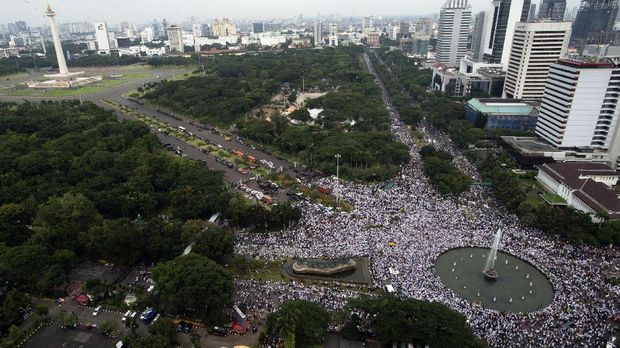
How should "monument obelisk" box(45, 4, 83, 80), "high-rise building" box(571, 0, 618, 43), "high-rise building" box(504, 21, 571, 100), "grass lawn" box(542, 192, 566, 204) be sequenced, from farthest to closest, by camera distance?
"high-rise building" box(571, 0, 618, 43), "monument obelisk" box(45, 4, 83, 80), "high-rise building" box(504, 21, 571, 100), "grass lawn" box(542, 192, 566, 204)

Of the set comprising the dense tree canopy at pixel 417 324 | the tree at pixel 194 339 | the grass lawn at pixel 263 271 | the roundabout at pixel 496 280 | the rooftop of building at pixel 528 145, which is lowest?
the roundabout at pixel 496 280

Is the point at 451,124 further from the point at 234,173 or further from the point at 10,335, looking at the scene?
the point at 10,335

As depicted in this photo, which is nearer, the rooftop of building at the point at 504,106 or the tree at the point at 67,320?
the tree at the point at 67,320

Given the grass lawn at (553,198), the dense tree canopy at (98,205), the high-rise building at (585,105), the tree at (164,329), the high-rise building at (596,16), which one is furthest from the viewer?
the high-rise building at (596,16)

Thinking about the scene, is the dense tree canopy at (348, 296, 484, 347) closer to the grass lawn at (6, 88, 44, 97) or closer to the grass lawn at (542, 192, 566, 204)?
the grass lawn at (542, 192, 566, 204)

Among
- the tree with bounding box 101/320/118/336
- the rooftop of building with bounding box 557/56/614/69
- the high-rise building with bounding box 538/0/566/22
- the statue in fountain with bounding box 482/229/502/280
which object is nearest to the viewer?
the tree with bounding box 101/320/118/336

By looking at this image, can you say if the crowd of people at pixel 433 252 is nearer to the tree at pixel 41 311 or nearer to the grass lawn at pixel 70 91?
the tree at pixel 41 311

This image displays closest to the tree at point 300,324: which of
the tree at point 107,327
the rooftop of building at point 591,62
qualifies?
the tree at point 107,327

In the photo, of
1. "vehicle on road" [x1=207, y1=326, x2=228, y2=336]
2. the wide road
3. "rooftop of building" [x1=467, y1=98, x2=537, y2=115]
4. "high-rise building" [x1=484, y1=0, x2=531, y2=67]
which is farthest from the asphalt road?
"high-rise building" [x1=484, y1=0, x2=531, y2=67]
